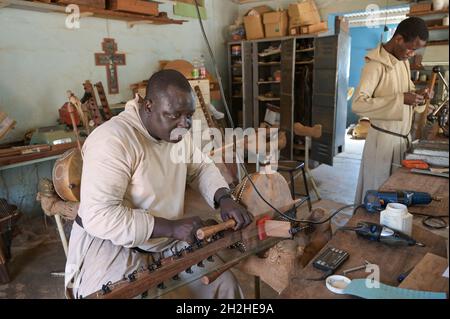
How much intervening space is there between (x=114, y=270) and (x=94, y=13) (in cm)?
331

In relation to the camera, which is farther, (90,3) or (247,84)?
(247,84)

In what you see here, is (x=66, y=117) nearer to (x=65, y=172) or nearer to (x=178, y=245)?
(x=65, y=172)

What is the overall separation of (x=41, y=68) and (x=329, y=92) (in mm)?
3665

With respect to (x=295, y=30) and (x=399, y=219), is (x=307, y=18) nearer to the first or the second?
(x=295, y=30)

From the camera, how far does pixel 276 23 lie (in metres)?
5.42

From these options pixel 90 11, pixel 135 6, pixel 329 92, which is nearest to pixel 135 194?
pixel 90 11

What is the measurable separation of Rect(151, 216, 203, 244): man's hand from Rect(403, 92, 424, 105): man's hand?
1.49 metres


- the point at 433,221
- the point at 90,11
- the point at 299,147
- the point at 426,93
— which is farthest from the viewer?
the point at 299,147

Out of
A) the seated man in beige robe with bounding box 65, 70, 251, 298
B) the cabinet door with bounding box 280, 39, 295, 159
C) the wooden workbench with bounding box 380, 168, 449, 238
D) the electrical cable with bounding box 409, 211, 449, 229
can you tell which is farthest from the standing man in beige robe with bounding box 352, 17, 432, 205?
the cabinet door with bounding box 280, 39, 295, 159

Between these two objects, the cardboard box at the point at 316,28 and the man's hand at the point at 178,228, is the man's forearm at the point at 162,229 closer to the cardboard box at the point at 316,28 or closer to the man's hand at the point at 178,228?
the man's hand at the point at 178,228

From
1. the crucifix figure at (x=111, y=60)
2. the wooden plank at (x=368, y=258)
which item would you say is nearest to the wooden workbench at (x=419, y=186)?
the wooden plank at (x=368, y=258)

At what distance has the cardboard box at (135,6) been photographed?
373 centimetres

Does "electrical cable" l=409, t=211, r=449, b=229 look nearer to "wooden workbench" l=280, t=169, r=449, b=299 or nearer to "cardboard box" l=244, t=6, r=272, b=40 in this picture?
"wooden workbench" l=280, t=169, r=449, b=299
